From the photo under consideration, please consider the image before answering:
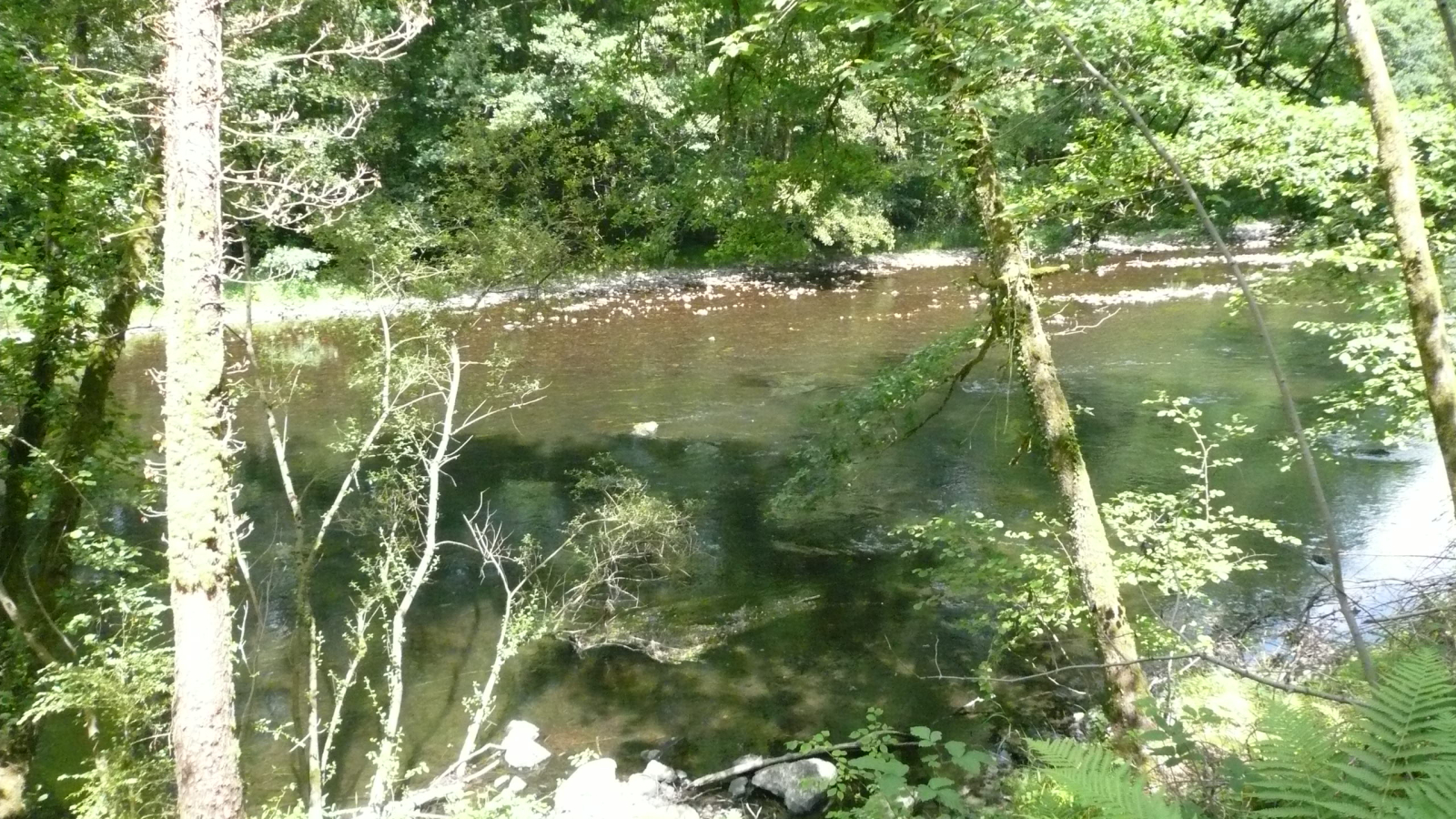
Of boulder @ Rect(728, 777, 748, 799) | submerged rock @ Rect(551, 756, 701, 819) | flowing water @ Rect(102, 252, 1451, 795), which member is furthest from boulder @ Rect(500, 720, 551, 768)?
boulder @ Rect(728, 777, 748, 799)

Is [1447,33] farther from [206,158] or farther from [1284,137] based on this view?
[206,158]

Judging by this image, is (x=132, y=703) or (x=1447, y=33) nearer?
(x=1447, y=33)

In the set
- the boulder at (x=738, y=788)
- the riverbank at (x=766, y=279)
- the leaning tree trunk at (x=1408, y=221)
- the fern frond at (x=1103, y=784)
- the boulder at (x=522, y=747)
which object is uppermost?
the leaning tree trunk at (x=1408, y=221)

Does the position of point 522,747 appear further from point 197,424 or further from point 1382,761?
point 1382,761

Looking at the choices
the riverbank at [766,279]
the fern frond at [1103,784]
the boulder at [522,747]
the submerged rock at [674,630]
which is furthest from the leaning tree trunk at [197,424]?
the riverbank at [766,279]

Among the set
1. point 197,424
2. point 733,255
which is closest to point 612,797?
point 197,424

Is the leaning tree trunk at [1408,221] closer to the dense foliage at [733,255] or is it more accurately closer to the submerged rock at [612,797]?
the dense foliage at [733,255]

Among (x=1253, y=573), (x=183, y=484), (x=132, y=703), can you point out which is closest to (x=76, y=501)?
(x=132, y=703)

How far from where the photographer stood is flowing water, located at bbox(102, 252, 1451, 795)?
790 cm

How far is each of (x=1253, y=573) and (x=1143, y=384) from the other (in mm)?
6089

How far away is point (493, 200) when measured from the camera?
9297 millimetres

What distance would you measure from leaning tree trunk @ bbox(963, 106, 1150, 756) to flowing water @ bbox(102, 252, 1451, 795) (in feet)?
1.33

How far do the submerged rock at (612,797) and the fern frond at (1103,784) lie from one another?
13.2 ft

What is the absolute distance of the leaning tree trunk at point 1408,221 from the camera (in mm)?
3410
